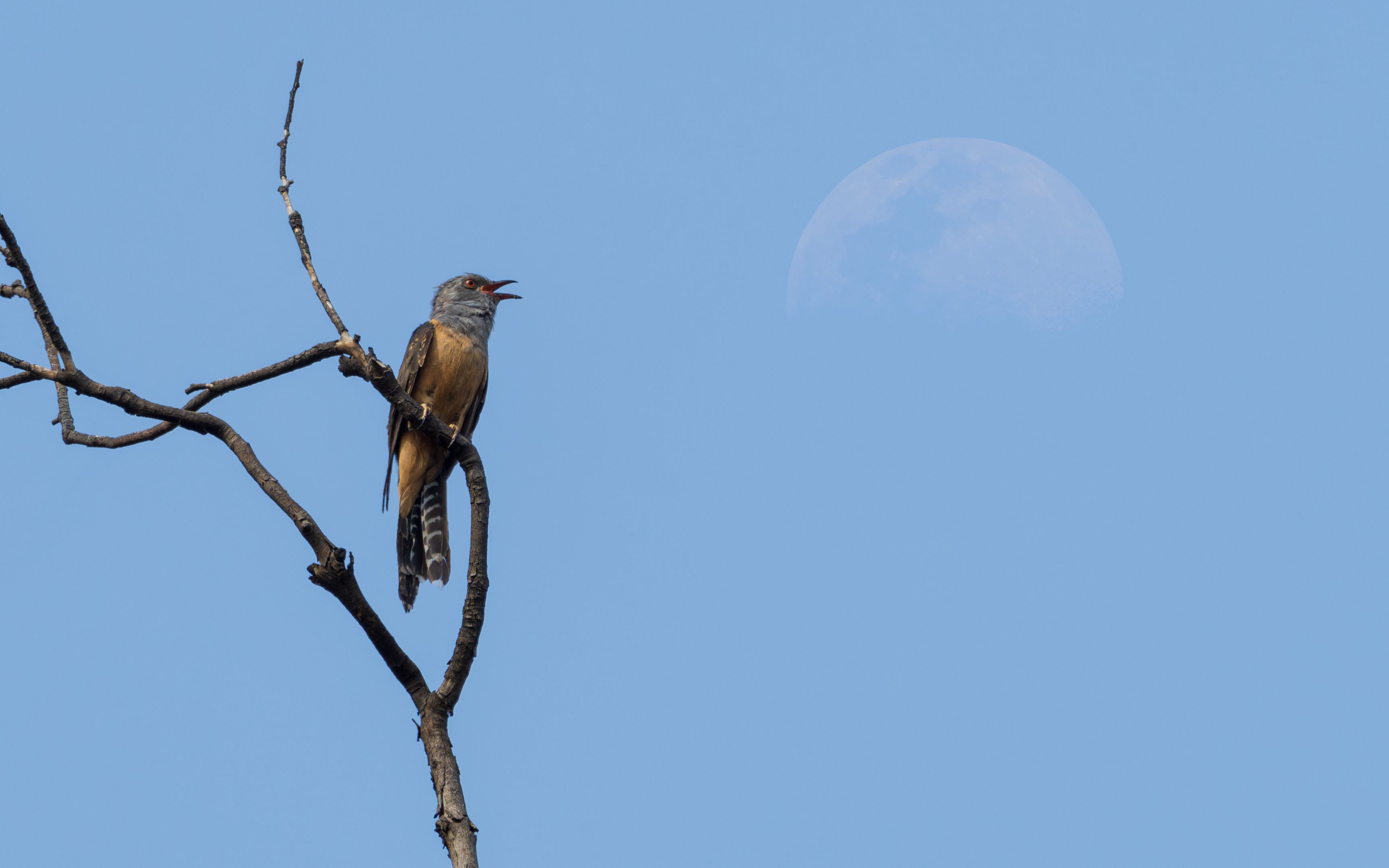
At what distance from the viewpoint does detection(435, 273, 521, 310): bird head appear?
9.81 m

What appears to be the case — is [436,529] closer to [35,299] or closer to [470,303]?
[470,303]

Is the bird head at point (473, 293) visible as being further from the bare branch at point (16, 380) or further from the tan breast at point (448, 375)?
the bare branch at point (16, 380)

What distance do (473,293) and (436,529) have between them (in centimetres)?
242

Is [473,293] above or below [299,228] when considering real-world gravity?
above

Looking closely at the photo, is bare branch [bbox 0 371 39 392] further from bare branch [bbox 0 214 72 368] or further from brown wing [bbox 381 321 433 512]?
brown wing [bbox 381 321 433 512]

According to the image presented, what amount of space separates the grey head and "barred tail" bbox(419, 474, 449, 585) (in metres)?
1.47

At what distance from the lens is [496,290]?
32.9ft

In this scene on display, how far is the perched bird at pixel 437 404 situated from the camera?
8.20 meters

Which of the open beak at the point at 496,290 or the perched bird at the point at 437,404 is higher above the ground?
the open beak at the point at 496,290

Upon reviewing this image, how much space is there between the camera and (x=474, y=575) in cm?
439

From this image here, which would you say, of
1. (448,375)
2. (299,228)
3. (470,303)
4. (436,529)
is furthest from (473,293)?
(299,228)

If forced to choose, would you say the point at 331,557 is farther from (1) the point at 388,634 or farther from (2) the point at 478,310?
(2) the point at 478,310

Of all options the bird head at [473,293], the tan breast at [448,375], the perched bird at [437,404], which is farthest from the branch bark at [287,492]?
the bird head at [473,293]

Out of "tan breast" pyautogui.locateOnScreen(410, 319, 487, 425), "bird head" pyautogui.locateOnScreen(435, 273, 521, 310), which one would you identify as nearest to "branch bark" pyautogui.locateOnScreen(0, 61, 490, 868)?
"tan breast" pyautogui.locateOnScreen(410, 319, 487, 425)
